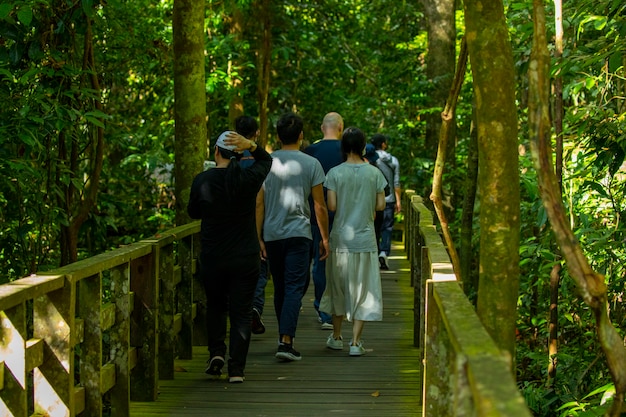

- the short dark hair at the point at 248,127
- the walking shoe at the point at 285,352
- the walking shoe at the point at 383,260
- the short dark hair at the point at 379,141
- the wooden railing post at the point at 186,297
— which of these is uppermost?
the short dark hair at the point at 248,127

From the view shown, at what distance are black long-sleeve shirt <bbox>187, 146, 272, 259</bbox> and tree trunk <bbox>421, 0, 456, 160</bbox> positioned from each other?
976 cm

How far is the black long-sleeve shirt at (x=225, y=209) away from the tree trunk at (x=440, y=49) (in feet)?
32.0

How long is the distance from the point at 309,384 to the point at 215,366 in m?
0.70

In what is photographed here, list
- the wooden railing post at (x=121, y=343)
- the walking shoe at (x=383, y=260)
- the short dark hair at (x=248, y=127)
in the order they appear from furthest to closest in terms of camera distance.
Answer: the walking shoe at (x=383, y=260), the short dark hair at (x=248, y=127), the wooden railing post at (x=121, y=343)

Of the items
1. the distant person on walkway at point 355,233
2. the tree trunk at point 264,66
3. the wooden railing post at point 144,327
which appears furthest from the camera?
the tree trunk at point 264,66

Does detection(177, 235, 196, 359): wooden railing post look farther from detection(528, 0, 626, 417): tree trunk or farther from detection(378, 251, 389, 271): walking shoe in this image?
detection(378, 251, 389, 271): walking shoe

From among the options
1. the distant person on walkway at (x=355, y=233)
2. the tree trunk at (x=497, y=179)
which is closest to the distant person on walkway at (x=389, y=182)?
the distant person on walkway at (x=355, y=233)

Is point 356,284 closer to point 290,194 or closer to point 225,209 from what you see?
point 290,194

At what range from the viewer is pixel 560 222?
4211 millimetres

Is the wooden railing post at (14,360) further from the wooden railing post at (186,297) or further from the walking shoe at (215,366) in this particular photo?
the wooden railing post at (186,297)

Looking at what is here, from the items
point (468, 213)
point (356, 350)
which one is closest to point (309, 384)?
point (356, 350)

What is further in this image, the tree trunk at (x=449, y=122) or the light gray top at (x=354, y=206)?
the light gray top at (x=354, y=206)

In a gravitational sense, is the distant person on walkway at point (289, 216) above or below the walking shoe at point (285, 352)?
above

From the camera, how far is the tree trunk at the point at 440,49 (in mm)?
16641
